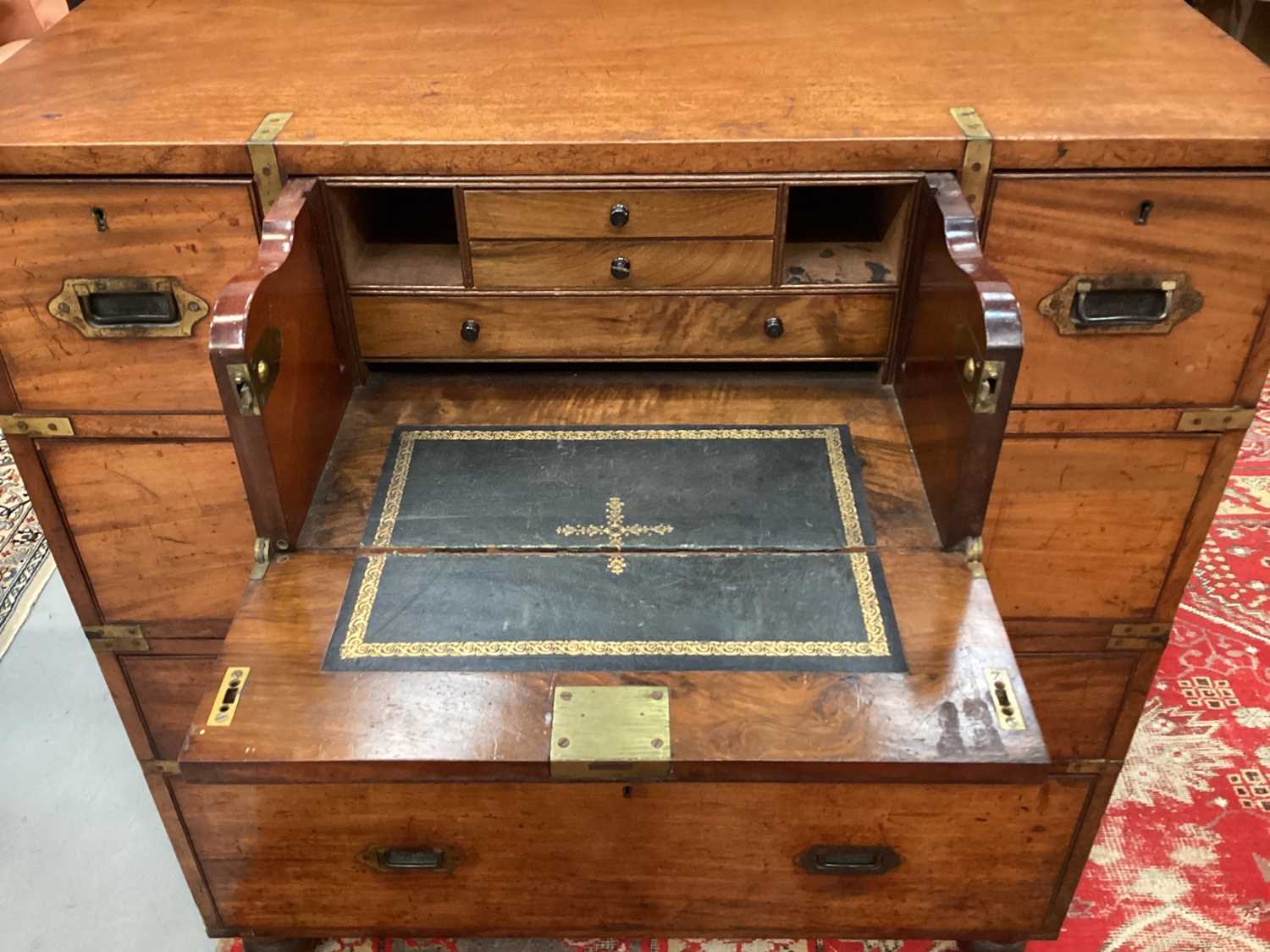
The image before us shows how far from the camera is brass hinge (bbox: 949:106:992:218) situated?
113cm

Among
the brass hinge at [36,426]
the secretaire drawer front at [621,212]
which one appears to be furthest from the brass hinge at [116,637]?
the secretaire drawer front at [621,212]

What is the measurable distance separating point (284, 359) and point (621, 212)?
0.39 metres

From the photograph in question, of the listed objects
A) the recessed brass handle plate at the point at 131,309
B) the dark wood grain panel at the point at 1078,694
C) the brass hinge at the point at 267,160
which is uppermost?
the brass hinge at the point at 267,160

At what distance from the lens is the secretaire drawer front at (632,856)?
100cm

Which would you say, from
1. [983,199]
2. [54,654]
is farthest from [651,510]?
[54,654]

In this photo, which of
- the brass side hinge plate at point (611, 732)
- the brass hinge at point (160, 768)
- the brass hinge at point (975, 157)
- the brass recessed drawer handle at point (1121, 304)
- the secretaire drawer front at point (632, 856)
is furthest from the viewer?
the brass hinge at point (160, 768)

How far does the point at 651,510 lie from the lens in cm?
113

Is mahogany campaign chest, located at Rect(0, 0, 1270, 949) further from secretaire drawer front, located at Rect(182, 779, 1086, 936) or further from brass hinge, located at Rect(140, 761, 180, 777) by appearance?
brass hinge, located at Rect(140, 761, 180, 777)

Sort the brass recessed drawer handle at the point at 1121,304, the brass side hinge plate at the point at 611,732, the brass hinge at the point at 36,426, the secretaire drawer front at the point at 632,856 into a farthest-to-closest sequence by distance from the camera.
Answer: the brass hinge at the point at 36,426
the brass recessed drawer handle at the point at 1121,304
the secretaire drawer front at the point at 632,856
the brass side hinge plate at the point at 611,732

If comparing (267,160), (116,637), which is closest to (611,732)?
(267,160)

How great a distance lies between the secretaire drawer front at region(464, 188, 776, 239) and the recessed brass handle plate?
0.33 m

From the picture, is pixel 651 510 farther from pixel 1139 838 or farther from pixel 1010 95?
pixel 1139 838

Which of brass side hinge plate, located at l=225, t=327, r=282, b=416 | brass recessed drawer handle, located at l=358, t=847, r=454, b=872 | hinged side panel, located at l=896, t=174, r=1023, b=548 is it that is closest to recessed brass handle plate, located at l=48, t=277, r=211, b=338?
brass side hinge plate, located at l=225, t=327, r=282, b=416

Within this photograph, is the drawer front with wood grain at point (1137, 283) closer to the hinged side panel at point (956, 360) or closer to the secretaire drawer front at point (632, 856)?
the hinged side panel at point (956, 360)
